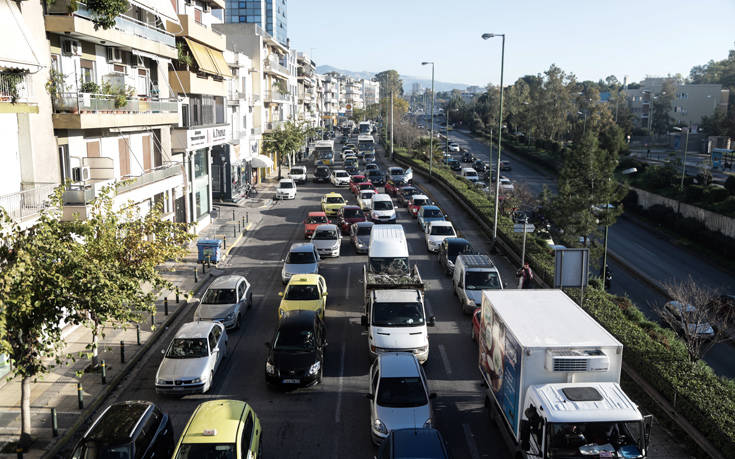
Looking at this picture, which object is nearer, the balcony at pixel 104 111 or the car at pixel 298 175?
the balcony at pixel 104 111

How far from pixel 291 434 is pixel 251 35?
52358 mm

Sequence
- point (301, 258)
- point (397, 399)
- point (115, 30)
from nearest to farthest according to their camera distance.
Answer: point (397, 399) → point (115, 30) → point (301, 258)

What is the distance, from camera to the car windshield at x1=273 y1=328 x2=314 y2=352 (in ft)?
53.1

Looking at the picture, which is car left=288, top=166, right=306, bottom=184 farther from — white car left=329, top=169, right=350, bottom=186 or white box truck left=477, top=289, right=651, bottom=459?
white box truck left=477, top=289, right=651, bottom=459

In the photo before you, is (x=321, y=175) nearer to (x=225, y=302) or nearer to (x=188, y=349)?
(x=225, y=302)

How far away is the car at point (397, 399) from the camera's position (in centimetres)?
1255

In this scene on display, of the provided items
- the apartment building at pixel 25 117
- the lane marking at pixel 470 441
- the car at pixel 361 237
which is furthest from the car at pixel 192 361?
the car at pixel 361 237

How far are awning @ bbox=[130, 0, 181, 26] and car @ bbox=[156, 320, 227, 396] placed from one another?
16053mm

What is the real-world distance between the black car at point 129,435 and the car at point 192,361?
9.19 ft

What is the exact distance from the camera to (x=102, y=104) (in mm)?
22734

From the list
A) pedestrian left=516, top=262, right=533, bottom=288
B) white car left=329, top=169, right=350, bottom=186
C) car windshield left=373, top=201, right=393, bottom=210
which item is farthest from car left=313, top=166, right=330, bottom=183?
pedestrian left=516, top=262, right=533, bottom=288

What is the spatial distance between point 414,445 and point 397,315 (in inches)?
282

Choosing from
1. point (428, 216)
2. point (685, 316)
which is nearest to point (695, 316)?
point (685, 316)

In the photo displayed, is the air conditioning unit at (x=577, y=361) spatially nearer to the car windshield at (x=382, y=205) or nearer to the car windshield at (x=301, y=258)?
the car windshield at (x=301, y=258)
